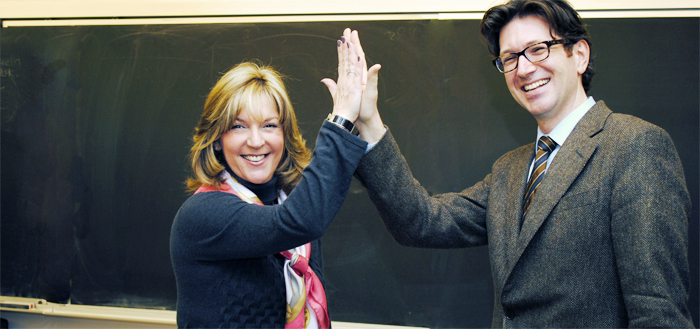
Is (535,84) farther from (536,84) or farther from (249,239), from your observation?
(249,239)

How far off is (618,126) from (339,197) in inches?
33.8

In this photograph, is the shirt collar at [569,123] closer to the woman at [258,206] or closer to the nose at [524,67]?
the nose at [524,67]

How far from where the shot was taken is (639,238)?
1044mm

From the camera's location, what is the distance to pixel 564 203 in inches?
46.8

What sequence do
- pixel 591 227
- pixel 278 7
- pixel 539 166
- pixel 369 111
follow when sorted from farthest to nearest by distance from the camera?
1. pixel 278 7
2. pixel 539 166
3. pixel 369 111
4. pixel 591 227

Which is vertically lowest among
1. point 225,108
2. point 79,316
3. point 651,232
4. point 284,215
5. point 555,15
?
point 79,316

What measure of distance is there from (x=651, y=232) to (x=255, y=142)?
3.62ft

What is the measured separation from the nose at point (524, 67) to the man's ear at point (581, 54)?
0.53 feet

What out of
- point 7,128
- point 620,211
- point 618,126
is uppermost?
point 7,128

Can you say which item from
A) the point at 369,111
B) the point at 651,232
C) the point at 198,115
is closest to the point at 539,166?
the point at 651,232

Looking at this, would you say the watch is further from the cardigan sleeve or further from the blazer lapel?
the blazer lapel

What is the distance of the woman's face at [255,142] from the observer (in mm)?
1253

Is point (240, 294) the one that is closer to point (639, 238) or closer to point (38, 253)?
point (639, 238)

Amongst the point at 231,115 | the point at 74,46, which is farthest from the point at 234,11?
the point at 231,115
